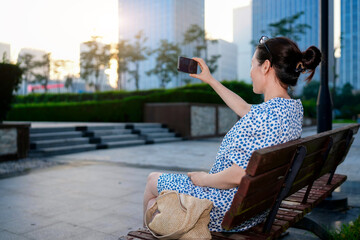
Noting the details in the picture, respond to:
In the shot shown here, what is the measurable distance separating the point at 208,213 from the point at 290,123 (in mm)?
759

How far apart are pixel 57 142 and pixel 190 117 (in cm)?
661

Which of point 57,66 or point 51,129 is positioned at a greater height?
point 57,66

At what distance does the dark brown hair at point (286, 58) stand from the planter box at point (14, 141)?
7845mm

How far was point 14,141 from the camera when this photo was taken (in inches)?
346

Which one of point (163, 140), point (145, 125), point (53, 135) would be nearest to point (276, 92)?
point (53, 135)

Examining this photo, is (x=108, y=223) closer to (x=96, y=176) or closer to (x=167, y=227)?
(x=167, y=227)

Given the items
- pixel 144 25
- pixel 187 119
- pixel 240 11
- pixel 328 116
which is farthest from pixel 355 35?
pixel 328 116

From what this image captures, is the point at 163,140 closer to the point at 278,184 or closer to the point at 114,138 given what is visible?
the point at 114,138

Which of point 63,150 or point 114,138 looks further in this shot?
point 114,138

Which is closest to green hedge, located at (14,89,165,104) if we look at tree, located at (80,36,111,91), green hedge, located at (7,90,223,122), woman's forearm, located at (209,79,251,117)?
green hedge, located at (7,90,223,122)

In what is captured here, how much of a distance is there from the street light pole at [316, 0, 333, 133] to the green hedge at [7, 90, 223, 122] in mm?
12246

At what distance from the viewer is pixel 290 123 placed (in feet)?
7.25

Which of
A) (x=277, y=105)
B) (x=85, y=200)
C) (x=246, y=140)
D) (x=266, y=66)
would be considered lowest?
(x=85, y=200)

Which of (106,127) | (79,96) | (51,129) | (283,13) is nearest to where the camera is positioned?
(51,129)
